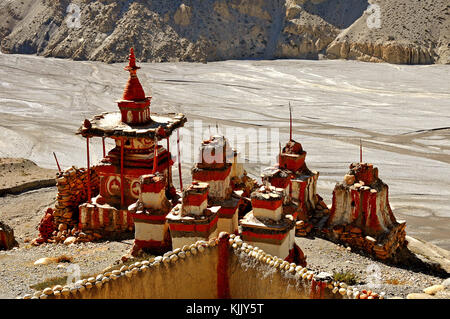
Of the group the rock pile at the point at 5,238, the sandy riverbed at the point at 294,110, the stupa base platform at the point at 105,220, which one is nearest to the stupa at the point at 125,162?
the stupa base platform at the point at 105,220

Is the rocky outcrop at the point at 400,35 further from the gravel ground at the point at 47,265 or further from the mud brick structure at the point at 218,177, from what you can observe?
the mud brick structure at the point at 218,177

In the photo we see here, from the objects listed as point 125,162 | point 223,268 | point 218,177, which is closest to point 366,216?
point 218,177

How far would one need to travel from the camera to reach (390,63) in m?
59.7

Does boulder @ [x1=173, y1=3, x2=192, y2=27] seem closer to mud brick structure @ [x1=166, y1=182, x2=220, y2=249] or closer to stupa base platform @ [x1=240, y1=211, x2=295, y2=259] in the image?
mud brick structure @ [x1=166, y1=182, x2=220, y2=249]

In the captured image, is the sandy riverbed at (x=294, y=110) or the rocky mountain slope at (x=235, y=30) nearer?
the sandy riverbed at (x=294, y=110)

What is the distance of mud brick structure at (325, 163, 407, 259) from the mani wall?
4955 millimetres

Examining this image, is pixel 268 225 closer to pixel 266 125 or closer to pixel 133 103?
pixel 133 103

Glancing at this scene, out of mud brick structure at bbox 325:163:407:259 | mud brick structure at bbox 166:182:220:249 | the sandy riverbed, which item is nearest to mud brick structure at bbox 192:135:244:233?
mud brick structure at bbox 166:182:220:249

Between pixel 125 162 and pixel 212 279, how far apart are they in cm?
599

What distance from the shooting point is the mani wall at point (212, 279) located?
6250 millimetres

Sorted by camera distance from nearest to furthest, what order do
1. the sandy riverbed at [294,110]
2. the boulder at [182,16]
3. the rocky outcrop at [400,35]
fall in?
the sandy riverbed at [294,110] < the rocky outcrop at [400,35] < the boulder at [182,16]

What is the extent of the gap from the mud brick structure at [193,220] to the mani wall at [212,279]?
1027 millimetres

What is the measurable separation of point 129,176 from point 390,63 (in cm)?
5284
